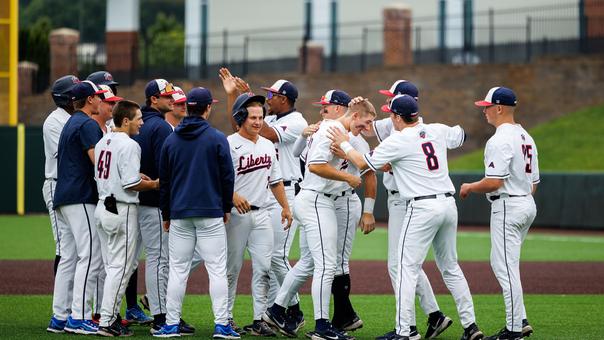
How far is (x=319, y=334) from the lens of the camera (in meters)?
8.98

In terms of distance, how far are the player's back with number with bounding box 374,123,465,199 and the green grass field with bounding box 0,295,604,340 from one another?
155cm

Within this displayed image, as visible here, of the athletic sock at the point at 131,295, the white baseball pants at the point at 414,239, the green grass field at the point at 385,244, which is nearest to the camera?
the white baseball pants at the point at 414,239

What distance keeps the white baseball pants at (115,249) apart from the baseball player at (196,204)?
382 mm

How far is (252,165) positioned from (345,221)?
3.26ft

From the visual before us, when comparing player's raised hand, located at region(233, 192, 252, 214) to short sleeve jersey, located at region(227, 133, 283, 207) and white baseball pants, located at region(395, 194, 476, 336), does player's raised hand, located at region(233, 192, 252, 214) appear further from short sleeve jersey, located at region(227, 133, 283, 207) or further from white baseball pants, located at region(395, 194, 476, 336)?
white baseball pants, located at region(395, 194, 476, 336)

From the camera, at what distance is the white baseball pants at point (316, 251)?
9.07 m

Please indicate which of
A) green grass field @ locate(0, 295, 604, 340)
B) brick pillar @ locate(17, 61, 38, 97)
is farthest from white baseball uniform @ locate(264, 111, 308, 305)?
brick pillar @ locate(17, 61, 38, 97)

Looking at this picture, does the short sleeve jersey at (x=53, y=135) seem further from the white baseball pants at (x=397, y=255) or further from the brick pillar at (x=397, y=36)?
the brick pillar at (x=397, y=36)

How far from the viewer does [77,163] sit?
30.5ft

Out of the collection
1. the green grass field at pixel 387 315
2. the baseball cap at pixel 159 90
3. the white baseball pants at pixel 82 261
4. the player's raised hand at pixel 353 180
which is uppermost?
the baseball cap at pixel 159 90

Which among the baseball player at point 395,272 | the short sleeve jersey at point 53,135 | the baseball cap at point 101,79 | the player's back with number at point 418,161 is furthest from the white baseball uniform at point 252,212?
the short sleeve jersey at point 53,135

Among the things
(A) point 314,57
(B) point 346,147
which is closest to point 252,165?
(B) point 346,147

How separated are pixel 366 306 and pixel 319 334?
2.69m

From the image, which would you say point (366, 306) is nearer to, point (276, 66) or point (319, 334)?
point (319, 334)
